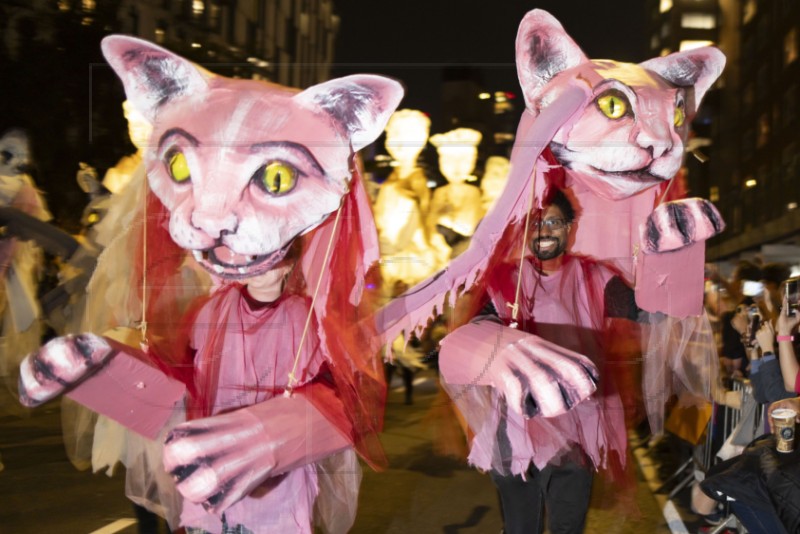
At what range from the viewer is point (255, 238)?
7.77 ft

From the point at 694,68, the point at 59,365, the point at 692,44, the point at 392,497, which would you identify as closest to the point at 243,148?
the point at 59,365

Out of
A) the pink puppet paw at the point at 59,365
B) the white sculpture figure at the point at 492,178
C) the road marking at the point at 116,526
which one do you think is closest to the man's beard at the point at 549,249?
the white sculpture figure at the point at 492,178

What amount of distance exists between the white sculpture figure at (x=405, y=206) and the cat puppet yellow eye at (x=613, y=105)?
22.1 inches

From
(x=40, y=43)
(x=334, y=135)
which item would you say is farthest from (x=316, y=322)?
(x=40, y=43)

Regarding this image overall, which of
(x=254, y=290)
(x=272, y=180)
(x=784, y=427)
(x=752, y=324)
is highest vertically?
(x=272, y=180)

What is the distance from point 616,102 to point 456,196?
59 cm

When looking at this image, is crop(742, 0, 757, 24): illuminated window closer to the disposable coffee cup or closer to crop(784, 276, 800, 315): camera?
crop(784, 276, 800, 315): camera

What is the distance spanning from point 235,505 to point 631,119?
1.41 meters

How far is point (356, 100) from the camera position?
8.18 ft

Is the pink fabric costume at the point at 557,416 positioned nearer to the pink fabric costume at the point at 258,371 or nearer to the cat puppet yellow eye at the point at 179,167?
the pink fabric costume at the point at 258,371

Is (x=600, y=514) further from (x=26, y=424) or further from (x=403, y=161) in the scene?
(x=26, y=424)

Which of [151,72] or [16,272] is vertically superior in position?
[151,72]

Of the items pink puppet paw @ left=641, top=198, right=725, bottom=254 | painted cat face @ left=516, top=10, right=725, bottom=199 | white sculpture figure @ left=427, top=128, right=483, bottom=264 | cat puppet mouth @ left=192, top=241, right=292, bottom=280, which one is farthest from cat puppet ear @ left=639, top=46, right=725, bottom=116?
cat puppet mouth @ left=192, top=241, right=292, bottom=280

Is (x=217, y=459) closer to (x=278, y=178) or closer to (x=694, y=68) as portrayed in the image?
(x=278, y=178)
